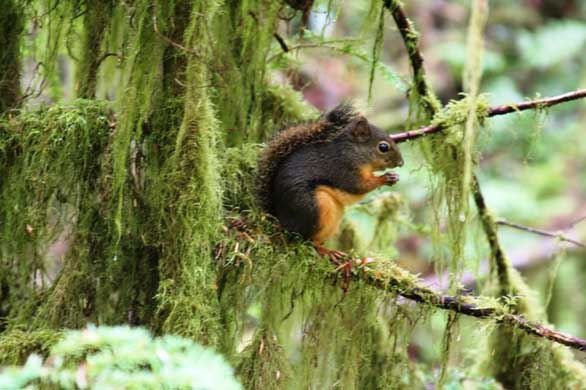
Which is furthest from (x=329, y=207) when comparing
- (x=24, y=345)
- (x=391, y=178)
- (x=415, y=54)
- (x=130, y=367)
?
(x=130, y=367)

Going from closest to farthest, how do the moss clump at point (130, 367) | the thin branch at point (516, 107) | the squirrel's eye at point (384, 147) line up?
the moss clump at point (130, 367)
the thin branch at point (516, 107)
the squirrel's eye at point (384, 147)

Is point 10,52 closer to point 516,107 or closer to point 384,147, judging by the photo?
point 384,147

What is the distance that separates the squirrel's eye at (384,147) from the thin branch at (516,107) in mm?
655

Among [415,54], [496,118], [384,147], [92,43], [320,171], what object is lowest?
[320,171]

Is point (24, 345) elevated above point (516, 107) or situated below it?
below

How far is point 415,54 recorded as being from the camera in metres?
A: 2.89

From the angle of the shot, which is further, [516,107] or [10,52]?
[10,52]

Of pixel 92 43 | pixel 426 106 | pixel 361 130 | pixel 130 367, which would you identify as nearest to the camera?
pixel 130 367

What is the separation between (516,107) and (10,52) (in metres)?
1.69

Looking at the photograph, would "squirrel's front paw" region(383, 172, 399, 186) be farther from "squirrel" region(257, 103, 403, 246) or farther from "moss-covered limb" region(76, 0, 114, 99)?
"moss-covered limb" region(76, 0, 114, 99)

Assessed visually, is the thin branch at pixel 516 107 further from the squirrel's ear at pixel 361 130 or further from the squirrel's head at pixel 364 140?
the squirrel's ear at pixel 361 130

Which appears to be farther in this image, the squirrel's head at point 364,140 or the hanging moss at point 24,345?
the squirrel's head at point 364,140

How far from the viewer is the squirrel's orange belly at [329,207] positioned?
9.41 ft

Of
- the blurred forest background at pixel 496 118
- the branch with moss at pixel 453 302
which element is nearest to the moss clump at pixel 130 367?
the branch with moss at pixel 453 302
